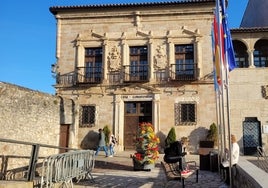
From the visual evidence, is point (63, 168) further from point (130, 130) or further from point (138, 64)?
point (138, 64)

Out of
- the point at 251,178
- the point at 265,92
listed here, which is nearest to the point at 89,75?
the point at 265,92

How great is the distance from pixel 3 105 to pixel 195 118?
1149cm

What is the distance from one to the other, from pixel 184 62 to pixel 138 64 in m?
2.88

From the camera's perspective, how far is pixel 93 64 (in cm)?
2173

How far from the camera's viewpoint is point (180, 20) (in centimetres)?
2120

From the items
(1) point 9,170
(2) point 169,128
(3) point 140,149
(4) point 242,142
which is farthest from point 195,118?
(1) point 9,170

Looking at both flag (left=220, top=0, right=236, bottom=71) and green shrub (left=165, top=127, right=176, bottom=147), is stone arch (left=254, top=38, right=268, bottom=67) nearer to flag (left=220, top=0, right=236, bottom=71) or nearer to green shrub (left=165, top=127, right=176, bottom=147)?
green shrub (left=165, top=127, right=176, bottom=147)

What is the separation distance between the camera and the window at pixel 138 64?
20953 mm

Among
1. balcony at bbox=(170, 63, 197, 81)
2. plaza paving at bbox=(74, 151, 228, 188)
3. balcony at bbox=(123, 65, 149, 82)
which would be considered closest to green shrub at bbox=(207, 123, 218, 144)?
balcony at bbox=(170, 63, 197, 81)

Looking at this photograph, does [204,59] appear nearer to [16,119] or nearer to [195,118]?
[195,118]

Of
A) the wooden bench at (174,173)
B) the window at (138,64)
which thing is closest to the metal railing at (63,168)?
the wooden bench at (174,173)

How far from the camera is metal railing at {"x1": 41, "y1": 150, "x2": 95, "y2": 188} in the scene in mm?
7305

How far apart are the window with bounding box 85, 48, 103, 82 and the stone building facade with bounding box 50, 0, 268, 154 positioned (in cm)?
6

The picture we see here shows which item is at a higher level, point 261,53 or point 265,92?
point 261,53
